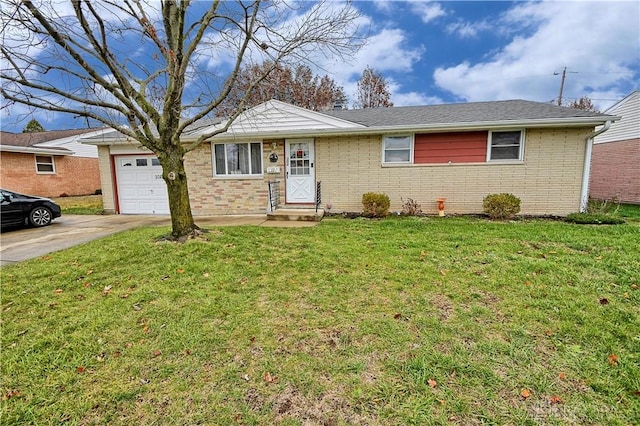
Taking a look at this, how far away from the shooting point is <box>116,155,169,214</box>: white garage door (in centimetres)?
1055

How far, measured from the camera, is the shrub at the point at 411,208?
29.7 feet

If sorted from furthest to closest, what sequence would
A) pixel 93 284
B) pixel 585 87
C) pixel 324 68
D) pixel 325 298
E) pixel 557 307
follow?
pixel 585 87
pixel 324 68
pixel 93 284
pixel 325 298
pixel 557 307

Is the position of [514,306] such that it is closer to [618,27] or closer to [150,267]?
[150,267]

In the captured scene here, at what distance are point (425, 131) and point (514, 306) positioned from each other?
6.46m

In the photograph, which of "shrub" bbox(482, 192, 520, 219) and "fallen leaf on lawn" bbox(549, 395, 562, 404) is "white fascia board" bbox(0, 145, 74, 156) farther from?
"fallen leaf on lawn" bbox(549, 395, 562, 404)

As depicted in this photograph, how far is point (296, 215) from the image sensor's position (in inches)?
331

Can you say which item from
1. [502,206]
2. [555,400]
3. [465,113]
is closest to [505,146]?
[465,113]

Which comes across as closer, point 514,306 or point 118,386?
point 118,386

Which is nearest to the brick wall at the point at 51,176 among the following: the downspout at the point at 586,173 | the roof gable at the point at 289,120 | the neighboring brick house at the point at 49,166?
the neighboring brick house at the point at 49,166

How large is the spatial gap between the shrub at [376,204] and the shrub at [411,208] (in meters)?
0.73

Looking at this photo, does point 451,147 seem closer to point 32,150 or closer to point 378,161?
point 378,161

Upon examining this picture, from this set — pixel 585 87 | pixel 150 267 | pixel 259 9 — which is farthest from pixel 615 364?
pixel 585 87

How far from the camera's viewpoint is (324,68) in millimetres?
5875

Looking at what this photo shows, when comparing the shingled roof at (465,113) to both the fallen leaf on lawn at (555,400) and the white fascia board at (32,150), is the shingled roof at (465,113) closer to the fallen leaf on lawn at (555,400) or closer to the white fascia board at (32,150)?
the fallen leaf on lawn at (555,400)
